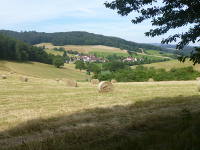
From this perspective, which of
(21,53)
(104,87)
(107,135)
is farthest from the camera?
(21,53)

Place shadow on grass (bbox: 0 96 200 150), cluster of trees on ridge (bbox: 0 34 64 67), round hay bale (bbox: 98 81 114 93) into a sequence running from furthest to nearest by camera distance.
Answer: cluster of trees on ridge (bbox: 0 34 64 67), round hay bale (bbox: 98 81 114 93), shadow on grass (bbox: 0 96 200 150)

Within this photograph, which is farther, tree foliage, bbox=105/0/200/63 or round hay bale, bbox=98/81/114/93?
round hay bale, bbox=98/81/114/93

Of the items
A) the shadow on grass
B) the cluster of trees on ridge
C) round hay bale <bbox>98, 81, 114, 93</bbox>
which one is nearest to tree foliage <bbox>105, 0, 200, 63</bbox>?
the shadow on grass

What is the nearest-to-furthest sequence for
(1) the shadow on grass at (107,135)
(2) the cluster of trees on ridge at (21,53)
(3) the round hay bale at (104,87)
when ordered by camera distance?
(1) the shadow on grass at (107,135), (3) the round hay bale at (104,87), (2) the cluster of trees on ridge at (21,53)

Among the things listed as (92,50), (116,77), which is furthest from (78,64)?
(92,50)

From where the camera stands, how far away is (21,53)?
9150 centimetres

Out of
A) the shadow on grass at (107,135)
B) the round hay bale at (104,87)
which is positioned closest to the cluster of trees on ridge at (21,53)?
the round hay bale at (104,87)

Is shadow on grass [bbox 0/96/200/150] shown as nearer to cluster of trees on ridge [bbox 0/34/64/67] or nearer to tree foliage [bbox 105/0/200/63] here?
tree foliage [bbox 105/0/200/63]

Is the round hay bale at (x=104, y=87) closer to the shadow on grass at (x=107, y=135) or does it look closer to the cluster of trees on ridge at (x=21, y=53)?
the shadow on grass at (x=107, y=135)

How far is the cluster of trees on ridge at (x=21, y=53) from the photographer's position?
88.8 m

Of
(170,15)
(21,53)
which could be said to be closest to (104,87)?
(170,15)

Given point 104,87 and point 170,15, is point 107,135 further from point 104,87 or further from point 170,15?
point 104,87

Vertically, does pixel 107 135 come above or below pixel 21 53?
above

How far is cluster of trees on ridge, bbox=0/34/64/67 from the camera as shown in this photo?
291 ft
